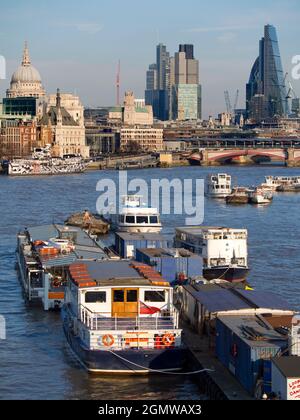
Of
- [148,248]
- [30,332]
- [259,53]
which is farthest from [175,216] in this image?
[259,53]

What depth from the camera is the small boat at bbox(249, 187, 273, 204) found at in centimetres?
2056

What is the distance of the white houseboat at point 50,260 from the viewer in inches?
320

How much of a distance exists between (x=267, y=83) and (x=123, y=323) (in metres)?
88.9

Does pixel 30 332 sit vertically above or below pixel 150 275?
below

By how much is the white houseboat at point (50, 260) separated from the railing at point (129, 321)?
1.83 meters

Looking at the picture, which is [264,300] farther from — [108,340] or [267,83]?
[267,83]

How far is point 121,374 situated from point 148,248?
3298 millimetres

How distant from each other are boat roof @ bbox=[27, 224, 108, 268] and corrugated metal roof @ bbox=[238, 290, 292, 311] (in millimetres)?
1894

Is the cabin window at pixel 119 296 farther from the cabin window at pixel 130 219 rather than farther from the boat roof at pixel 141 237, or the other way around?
the cabin window at pixel 130 219

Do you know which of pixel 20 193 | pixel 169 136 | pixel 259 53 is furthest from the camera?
pixel 259 53

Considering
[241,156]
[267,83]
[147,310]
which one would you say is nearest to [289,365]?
[147,310]

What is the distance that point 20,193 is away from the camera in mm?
23297

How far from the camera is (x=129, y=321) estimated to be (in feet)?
20.1

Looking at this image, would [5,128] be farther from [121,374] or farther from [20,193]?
[121,374]
